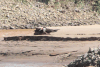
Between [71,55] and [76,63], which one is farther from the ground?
[76,63]

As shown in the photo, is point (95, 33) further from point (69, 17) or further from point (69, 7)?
point (69, 7)

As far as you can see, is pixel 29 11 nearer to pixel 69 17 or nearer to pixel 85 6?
pixel 69 17

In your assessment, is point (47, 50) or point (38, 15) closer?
point (47, 50)

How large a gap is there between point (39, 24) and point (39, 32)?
24.7 ft

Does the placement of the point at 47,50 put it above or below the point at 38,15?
below

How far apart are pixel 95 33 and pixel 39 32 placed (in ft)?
6.61

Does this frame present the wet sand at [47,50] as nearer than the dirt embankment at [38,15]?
Yes

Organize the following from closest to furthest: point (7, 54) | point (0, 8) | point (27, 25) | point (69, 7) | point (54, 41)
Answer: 1. point (7, 54)
2. point (54, 41)
3. point (27, 25)
4. point (0, 8)
5. point (69, 7)

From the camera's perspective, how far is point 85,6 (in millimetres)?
20094

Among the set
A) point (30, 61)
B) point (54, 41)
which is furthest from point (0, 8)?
point (30, 61)

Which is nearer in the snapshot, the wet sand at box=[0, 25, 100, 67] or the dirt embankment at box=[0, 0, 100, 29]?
the wet sand at box=[0, 25, 100, 67]

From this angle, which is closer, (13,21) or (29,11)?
(13,21)

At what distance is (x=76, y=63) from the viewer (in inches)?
136

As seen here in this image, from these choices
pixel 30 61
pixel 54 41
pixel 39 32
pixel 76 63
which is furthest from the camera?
pixel 39 32
